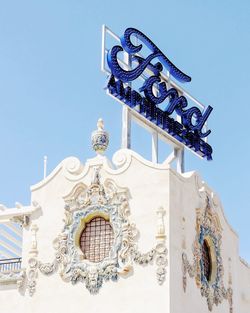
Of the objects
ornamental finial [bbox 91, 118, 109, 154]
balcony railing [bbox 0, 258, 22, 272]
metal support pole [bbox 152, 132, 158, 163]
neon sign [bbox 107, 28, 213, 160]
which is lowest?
balcony railing [bbox 0, 258, 22, 272]

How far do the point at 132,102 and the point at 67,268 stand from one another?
26.9ft

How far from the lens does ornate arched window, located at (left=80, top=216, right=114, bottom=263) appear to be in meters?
39.9

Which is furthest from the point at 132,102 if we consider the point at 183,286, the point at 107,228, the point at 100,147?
the point at 183,286

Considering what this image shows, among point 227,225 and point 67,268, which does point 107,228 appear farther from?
point 227,225

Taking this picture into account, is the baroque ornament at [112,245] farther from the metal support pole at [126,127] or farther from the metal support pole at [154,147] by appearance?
the metal support pole at [154,147]

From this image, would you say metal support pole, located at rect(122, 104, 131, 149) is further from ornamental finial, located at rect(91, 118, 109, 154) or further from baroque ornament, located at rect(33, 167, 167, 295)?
baroque ornament, located at rect(33, 167, 167, 295)

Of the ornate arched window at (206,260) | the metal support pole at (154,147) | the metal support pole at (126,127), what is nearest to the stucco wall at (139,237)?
the ornate arched window at (206,260)

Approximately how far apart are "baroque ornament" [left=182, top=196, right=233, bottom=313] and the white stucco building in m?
0.05

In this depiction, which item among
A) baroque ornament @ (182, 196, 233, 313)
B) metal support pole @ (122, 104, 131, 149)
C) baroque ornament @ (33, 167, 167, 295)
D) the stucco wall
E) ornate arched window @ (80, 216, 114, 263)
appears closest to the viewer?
the stucco wall

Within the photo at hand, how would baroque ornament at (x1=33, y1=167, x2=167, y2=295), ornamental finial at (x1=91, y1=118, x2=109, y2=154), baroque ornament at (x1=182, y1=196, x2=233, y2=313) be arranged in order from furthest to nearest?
1. ornamental finial at (x1=91, y1=118, x2=109, y2=154)
2. baroque ornament at (x1=182, y1=196, x2=233, y2=313)
3. baroque ornament at (x1=33, y1=167, x2=167, y2=295)

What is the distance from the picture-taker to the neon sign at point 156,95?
140ft

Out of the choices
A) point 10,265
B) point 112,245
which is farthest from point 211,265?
point 10,265

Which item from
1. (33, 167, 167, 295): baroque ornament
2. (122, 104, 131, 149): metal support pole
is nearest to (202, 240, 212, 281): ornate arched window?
(33, 167, 167, 295): baroque ornament

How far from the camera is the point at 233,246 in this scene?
46.0 metres
